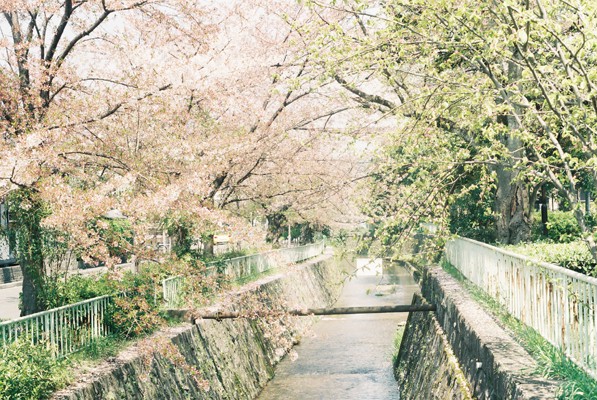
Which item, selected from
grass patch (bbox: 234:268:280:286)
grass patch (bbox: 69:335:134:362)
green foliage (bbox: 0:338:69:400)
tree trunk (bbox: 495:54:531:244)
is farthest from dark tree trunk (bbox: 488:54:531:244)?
green foliage (bbox: 0:338:69:400)

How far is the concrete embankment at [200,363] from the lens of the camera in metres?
9.51

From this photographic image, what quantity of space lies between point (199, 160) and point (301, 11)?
6.63 meters

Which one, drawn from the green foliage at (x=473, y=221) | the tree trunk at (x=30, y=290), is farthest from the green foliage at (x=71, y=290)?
the green foliage at (x=473, y=221)

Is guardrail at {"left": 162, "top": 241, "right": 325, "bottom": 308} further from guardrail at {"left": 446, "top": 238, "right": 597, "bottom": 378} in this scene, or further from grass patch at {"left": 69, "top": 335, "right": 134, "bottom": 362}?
guardrail at {"left": 446, "top": 238, "right": 597, "bottom": 378}

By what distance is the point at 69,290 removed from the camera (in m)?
11.7

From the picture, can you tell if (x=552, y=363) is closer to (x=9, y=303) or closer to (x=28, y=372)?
(x=28, y=372)

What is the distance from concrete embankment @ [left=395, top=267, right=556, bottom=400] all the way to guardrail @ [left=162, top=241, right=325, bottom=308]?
3932 millimetres

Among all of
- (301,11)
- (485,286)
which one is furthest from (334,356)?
(301,11)

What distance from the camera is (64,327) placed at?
9.70m

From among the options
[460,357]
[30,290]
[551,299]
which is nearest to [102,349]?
[30,290]

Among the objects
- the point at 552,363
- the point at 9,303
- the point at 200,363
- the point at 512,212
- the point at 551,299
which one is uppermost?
the point at 512,212

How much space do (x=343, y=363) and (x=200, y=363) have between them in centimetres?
841

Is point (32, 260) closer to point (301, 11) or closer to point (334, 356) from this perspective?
point (301, 11)

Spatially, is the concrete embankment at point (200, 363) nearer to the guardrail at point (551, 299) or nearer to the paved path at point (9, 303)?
the guardrail at point (551, 299)
